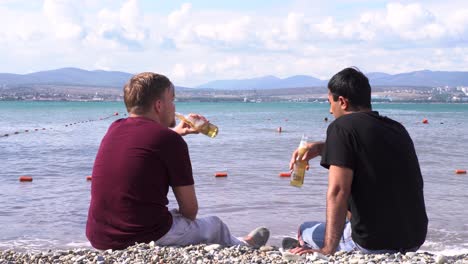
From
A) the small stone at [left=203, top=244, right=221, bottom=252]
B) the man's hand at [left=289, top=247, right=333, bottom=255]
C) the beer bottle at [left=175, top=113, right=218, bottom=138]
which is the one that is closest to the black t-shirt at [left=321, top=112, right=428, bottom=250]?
the man's hand at [left=289, top=247, right=333, bottom=255]

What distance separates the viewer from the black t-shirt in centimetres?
516

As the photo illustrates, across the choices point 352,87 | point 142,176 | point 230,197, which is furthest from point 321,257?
point 230,197

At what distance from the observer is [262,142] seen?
91.5 feet

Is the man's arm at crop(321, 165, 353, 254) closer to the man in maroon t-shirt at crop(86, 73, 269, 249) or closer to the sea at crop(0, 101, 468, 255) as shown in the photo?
the man in maroon t-shirt at crop(86, 73, 269, 249)

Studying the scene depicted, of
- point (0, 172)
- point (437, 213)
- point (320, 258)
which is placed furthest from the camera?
point (0, 172)

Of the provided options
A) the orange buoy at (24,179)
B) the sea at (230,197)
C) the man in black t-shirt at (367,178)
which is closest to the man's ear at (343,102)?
the man in black t-shirt at (367,178)

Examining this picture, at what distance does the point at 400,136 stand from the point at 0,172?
527 inches

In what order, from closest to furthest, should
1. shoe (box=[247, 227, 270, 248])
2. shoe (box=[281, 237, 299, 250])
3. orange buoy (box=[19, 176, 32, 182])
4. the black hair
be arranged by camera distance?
the black hair, shoe (box=[281, 237, 299, 250]), shoe (box=[247, 227, 270, 248]), orange buoy (box=[19, 176, 32, 182])

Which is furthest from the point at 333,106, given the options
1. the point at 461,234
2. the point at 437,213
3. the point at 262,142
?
the point at 262,142

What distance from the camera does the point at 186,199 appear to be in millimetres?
5707

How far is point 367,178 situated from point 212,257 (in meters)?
1.33

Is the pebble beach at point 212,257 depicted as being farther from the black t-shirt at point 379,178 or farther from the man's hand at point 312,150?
the man's hand at point 312,150

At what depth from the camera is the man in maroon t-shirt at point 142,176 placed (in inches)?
217

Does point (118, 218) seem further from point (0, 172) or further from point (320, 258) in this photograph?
point (0, 172)
